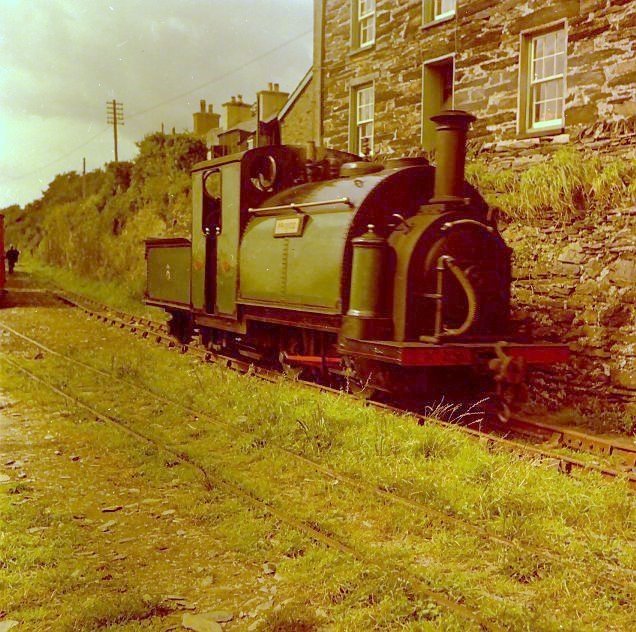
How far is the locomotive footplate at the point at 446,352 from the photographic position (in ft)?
21.7

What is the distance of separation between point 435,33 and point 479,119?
2345 millimetres

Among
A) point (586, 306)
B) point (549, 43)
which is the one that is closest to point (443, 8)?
point (549, 43)

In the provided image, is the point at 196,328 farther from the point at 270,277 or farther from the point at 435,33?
the point at 435,33

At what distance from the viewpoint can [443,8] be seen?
13.0 meters

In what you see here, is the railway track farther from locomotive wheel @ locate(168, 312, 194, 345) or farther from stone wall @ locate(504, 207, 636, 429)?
locomotive wheel @ locate(168, 312, 194, 345)

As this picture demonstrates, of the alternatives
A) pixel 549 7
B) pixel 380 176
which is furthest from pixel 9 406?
pixel 549 7

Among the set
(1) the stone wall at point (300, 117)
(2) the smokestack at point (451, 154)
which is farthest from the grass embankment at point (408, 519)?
(1) the stone wall at point (300, 117)

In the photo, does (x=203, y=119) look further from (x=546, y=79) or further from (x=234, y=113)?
(x=546, y=79)

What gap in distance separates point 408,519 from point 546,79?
838cm

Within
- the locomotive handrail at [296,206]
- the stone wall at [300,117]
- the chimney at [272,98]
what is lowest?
the locomotive handrail at [296,206]

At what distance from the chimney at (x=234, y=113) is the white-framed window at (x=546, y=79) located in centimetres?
→ 2746

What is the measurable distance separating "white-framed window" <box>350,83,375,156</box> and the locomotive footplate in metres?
8.69

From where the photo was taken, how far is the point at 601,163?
349 inches

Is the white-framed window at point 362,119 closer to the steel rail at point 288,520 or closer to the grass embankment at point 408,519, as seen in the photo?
the grass embankment at point 408,519
